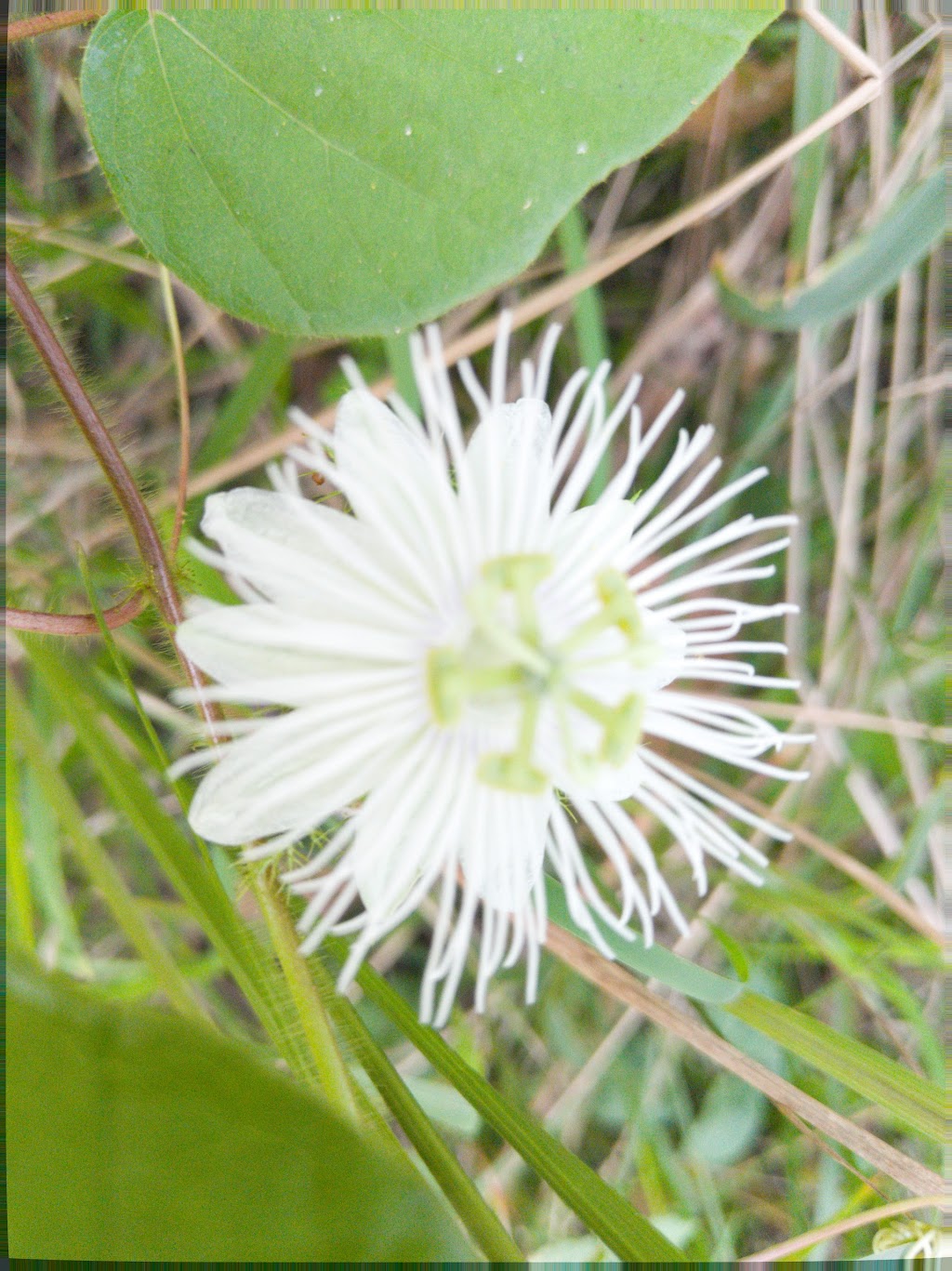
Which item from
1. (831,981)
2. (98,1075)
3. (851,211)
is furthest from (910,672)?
(98,1075)

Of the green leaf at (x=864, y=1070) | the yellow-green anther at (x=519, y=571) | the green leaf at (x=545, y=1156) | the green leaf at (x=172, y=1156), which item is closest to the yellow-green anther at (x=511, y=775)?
the yellow-green anther at (x=519, y=571)

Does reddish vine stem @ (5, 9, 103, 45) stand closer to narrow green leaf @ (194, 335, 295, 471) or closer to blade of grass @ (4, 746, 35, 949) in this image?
narrow green leaf @ (194, 335, 295, 471)

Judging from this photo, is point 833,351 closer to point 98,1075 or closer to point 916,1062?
point 916,1062

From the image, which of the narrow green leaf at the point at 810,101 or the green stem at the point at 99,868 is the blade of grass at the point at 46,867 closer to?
the green stem at the point at 99,868

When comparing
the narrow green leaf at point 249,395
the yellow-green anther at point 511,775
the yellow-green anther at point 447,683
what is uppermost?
the narrow green leaf at point 249,395

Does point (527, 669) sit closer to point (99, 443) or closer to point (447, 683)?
point (447, 683)

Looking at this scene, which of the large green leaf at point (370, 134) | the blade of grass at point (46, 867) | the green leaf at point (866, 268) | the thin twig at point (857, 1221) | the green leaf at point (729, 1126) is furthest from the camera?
the green leaf at point (729, 1126)

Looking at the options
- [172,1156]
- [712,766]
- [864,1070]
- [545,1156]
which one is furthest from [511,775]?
[712,766]
